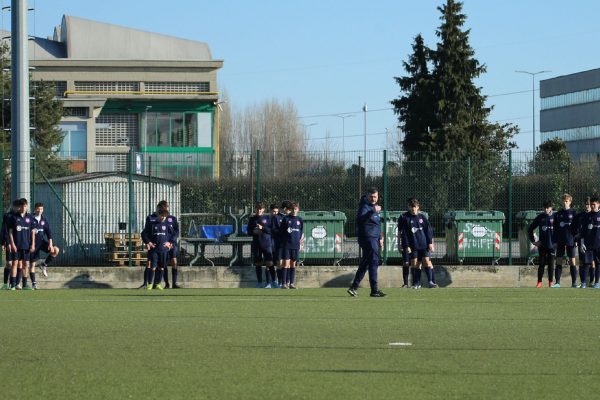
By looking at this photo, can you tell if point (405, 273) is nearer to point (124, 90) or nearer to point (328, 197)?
point (328, 197)

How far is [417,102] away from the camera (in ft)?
208

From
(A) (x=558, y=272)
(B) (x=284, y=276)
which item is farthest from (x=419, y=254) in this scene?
(A) (x=558, y=272)

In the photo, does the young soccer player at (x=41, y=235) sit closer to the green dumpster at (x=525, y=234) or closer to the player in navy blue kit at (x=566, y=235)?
the player in navy blue kit at (x=566, y=235)

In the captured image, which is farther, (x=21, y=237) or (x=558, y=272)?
(x=558, y=272)

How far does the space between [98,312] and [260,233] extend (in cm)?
909

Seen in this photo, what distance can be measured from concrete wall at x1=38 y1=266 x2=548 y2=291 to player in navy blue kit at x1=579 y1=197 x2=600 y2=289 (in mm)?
1479

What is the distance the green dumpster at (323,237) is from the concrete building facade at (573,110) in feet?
270

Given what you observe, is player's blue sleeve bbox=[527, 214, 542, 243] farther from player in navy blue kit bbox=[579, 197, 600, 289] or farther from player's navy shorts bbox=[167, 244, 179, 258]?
player's navy shorts bbox=[167, 244, 179, 258]

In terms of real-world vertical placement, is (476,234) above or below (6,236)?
below

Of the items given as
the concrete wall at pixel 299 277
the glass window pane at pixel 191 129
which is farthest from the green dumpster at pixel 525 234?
the glass window pane at pixel 191 129

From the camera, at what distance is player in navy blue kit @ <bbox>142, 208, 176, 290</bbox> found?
75.5ft

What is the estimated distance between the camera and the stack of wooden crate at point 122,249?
25.7 metres

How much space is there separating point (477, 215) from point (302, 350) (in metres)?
16.7

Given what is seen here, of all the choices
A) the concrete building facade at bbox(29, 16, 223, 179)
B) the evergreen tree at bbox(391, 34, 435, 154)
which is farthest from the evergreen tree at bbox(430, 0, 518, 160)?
the concrete building facade at bbox(29, 16, 223, 179)
